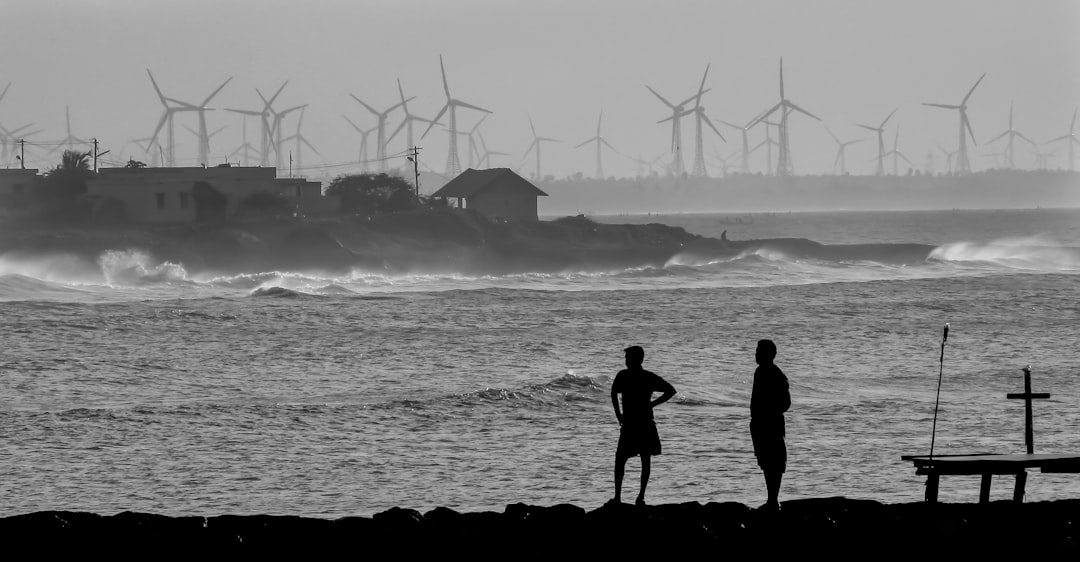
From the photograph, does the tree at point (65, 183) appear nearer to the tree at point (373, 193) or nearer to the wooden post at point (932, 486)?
the tree at point (373, 193)

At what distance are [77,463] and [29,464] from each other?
63 centimetres

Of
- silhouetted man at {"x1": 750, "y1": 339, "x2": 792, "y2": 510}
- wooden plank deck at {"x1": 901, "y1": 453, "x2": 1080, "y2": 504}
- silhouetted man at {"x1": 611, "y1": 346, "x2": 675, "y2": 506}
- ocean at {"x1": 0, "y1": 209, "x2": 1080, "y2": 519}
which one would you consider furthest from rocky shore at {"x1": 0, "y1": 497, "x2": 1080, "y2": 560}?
ocean at {"x1": 0, "y1": 209, "x2": 1080, "y2": 519}

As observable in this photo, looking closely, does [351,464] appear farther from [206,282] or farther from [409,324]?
[206,282]

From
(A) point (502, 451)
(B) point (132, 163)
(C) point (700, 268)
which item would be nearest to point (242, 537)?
(A) point (502, 451)

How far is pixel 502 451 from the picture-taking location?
23594 millimetres

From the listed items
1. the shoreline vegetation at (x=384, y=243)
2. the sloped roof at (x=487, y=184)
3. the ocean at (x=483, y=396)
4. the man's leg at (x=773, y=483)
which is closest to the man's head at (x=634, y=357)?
the man's leg at (x=773, y=483)

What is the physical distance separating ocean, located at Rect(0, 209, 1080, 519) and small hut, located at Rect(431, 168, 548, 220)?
161ft

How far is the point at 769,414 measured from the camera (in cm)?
1329

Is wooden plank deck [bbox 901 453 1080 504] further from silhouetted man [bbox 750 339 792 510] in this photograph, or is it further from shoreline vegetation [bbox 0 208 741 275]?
shoreline vegetation [bbox 0 208 741 275]

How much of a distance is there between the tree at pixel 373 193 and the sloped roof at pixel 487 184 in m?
3.82

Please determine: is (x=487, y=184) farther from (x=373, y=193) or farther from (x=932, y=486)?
→ (x=932, y=486)

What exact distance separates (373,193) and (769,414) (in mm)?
110203

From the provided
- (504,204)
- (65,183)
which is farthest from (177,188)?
(504,204)

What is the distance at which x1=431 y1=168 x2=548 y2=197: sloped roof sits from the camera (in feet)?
416
